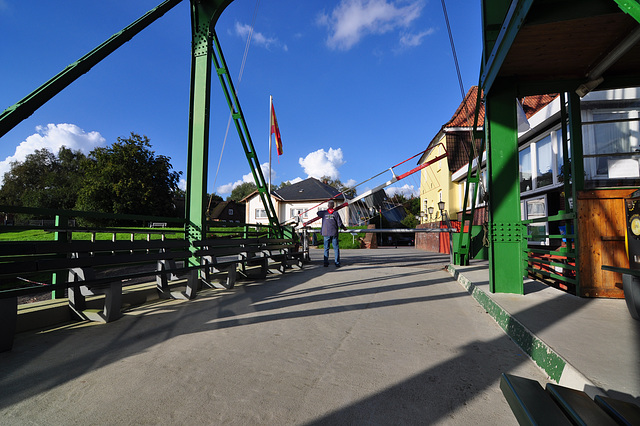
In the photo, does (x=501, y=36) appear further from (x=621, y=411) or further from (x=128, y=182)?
(x=128, y=182)

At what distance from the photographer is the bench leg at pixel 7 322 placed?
274cm

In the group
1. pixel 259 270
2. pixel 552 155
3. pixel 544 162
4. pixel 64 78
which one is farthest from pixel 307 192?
pixel 64 78

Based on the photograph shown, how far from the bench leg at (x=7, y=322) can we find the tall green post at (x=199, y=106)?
3436 mm

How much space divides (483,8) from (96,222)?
30.3m

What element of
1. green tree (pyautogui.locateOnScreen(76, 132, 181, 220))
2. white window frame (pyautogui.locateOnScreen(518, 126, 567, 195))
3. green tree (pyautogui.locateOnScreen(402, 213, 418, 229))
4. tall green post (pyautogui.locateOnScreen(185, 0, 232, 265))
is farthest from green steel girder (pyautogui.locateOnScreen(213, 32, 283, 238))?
green tree (pyautogui.locateOnScreen(402, 213, 418, 229))

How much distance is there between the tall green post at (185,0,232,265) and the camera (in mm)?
6375

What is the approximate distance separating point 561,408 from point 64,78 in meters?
4.98

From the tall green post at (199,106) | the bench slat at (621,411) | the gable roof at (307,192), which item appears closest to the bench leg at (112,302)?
the tall green post at (199,106)

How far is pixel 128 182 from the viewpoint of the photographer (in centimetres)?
3281

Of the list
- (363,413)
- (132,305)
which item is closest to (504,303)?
(363,413)

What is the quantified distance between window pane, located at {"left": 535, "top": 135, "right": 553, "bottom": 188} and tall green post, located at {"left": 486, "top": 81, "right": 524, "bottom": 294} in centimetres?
590

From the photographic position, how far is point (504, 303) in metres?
4.10

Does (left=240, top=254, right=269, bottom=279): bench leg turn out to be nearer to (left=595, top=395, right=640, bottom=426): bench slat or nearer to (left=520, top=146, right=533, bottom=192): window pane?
(left=595, top=395, right=640, bottom=426): bench slat

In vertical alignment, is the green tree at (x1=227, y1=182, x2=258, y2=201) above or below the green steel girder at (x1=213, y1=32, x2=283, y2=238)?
above
